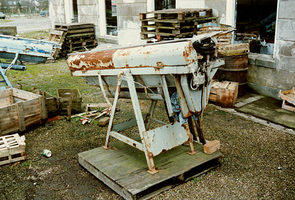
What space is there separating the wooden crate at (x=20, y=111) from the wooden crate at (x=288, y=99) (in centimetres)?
521

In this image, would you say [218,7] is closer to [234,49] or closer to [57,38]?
[234,49]

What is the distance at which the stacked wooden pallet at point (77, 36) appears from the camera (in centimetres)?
Result: 1360

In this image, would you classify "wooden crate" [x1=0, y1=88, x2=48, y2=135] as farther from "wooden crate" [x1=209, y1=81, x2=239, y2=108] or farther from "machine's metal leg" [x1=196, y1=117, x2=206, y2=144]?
"wooden crate" [x1=209, y1=81, x2=239, y2=108]

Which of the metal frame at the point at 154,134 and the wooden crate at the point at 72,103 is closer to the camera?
the metal frame at the point at 154,134

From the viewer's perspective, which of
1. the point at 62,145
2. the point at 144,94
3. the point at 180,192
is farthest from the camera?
the point at 62,145

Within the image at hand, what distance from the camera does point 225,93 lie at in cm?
730

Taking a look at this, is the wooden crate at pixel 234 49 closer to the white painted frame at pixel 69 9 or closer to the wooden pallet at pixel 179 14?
the wooden pallet at pixel 179 14

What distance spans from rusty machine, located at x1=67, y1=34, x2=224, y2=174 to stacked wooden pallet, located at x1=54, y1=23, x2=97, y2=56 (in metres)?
9.04

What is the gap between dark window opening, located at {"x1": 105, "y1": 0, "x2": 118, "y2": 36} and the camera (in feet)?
45.3

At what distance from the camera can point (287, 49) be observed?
23.9 feet

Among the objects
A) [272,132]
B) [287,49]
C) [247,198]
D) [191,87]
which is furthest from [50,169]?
[287,49]

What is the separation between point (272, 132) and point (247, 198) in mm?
2405

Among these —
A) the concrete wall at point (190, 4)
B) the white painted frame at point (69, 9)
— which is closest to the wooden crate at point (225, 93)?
the concrete wall at point (190, 4)

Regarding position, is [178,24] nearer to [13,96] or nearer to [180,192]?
[13,96]
